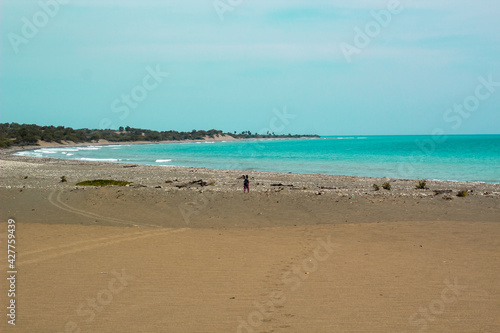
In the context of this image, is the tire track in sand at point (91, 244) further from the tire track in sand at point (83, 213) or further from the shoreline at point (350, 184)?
the shoreline at point (350, 184)

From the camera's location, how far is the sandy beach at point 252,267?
6.43m

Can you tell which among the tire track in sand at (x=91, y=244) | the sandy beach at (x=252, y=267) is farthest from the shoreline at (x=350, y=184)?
the tire track in sand at (x=91, y=244)

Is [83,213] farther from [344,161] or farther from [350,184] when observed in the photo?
[344,161]

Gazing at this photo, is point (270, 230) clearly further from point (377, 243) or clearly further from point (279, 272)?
point (279, 272)

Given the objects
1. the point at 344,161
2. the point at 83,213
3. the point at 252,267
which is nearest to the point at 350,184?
the point at 83,213

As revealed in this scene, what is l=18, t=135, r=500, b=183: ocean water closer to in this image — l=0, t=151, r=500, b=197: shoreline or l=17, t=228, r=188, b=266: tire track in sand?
l=0, t=151, r=500, b=197: shoreline

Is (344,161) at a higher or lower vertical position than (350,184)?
higher

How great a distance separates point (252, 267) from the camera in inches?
355

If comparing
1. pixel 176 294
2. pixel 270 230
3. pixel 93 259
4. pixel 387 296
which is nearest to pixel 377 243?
pixel 270 230

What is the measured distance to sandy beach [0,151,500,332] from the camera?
6430 millimetres

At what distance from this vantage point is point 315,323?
6266 millimetres

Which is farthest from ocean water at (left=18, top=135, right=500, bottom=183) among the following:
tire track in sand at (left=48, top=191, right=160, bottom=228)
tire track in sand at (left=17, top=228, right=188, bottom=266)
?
tire track in sand at (left=17, top=228, right=188, bottom=266)

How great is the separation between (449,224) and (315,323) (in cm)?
936

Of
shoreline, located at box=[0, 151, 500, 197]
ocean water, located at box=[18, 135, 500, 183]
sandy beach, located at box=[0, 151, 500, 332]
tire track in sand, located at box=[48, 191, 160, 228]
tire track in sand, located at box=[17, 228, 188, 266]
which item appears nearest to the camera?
sandy beach, located at box=[0, 151, 500, 332]
